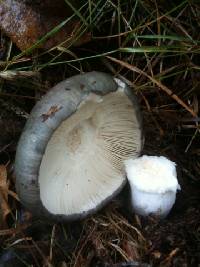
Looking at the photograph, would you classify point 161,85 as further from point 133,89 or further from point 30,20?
point 30,20

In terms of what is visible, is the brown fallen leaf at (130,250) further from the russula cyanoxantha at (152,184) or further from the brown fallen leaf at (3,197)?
the brown fallen leaf at (3,197)

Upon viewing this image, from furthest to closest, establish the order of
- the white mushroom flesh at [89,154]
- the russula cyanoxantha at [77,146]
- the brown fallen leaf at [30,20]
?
the brown fallen leaf at [30,20] → the white mushroom flesh at [89,154] → the russula cyanoxantha at [77,146]

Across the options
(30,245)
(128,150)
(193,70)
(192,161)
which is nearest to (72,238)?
(30,245)

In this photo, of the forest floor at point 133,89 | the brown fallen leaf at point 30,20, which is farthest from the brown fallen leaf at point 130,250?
the brown fallen leaf at point 30,20

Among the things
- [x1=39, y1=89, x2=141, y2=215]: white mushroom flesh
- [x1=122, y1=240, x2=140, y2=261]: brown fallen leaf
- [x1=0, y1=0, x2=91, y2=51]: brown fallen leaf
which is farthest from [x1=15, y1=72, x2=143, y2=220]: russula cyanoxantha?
[x1=0, y1=0, x2=91, y2=51]: brown fallen leaf

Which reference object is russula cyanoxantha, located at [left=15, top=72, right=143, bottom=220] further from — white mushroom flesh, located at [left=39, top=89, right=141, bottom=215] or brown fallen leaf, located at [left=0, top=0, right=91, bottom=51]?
brown fallen leaf, located at [left=0, top=0, right=91, bottom=51]

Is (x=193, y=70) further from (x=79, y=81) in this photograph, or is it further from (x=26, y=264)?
(x=26, y=264)

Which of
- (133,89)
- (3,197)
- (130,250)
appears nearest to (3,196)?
(3,197)
